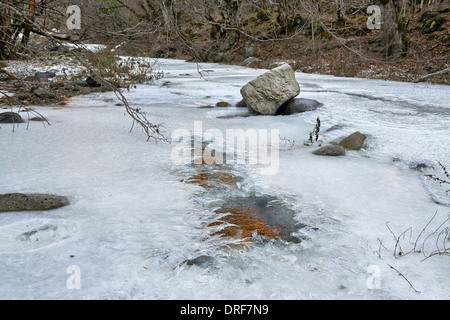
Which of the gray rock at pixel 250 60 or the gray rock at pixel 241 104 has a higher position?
the gray rock at pixel 250 60

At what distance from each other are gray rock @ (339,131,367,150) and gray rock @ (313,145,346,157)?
11.9 inches

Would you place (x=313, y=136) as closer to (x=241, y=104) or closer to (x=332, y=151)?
(x=332, y=151)

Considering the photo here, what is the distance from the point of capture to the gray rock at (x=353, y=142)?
17.3 feet

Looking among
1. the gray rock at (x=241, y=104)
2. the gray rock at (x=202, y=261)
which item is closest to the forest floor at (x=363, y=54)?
the gray rock at (x=241, y=104)

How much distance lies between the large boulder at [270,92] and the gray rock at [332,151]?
2790 millimetres

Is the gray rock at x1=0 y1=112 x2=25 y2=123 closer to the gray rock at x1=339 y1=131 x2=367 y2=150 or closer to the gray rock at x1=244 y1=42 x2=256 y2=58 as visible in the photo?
the gray rock at x1=339 y1=131 x2=367 y2=150

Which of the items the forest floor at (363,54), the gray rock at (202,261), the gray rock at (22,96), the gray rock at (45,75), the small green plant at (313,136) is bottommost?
the gray rock at (202,261)

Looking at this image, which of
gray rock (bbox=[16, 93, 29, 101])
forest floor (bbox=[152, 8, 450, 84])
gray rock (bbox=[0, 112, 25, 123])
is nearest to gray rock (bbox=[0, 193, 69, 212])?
gray rock (bbox=[0, 112, 25, 123])

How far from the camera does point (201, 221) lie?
308 centimetres

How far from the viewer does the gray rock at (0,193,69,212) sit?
3.20 meters

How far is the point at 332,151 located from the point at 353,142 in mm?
501

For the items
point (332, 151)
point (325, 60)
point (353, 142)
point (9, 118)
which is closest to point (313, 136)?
point (353, 142)

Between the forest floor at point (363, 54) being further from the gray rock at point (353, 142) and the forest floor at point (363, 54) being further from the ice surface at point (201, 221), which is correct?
the ice surface at point (201, 221)
